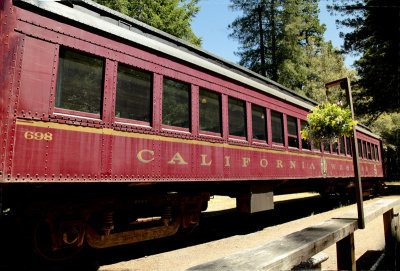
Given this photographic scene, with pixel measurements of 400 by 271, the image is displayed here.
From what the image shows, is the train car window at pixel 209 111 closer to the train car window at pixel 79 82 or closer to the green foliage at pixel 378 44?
the train car window at pixel 79 82

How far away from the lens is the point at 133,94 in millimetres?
4254

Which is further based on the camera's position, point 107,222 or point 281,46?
point 281,46

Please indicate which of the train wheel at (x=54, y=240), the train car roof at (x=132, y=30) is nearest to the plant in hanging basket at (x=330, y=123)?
the train car roof at (x=132, y=30)

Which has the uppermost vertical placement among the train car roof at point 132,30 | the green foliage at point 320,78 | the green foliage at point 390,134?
the green foliage at point 320,78

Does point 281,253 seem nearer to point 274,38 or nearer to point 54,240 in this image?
point 54,240

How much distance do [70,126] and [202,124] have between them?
2527mm

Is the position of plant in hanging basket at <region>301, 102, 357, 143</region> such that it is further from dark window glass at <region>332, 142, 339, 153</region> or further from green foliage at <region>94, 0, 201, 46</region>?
green foliage at <region>94, 0, 201, 46</region>

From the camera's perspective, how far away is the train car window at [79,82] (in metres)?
3.54

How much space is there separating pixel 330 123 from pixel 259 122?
2095 mm

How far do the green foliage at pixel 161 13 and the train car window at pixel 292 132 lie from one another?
9722 millimetres

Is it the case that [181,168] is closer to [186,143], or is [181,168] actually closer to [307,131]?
[186,143]

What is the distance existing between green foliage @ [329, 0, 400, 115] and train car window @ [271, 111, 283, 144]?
12362mm

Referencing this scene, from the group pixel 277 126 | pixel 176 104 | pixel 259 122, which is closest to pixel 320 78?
pixel 277 126

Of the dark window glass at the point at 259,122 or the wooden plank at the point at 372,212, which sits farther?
the dark window glass at the point at 259,122
